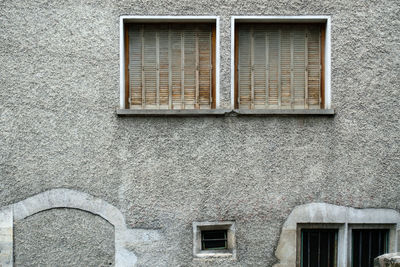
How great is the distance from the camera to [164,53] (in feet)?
15.3

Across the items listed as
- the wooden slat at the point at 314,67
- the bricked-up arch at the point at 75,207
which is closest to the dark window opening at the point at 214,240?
the bricked-up arch at the point at 75,207

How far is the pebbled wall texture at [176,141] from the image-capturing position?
4.43 metres

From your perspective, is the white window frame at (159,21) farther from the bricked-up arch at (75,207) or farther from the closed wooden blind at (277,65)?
the bricked-up arch at (75,207)

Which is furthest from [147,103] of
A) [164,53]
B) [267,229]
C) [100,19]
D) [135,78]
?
[267,229]

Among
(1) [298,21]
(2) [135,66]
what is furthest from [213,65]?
(1) [298,21]

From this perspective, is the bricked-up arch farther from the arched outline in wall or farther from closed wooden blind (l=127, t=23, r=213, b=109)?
the arched outline in wall

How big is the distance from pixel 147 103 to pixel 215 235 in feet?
6.16

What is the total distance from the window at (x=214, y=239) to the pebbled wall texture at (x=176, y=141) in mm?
86

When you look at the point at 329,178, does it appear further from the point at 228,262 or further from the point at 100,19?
the point at 100,19

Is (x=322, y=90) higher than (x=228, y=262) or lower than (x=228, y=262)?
higher

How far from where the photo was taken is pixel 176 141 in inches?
176

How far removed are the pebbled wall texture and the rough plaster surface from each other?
0.02 meters

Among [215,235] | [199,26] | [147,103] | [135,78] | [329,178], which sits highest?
[199,26]

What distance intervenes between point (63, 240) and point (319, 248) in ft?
10.4
